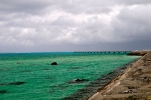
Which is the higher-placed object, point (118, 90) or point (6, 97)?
point (118, 90)

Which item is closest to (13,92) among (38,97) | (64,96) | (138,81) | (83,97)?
(38,97)

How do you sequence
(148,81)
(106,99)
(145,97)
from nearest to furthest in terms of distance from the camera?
(145,97) → (106,99) → (148,81)

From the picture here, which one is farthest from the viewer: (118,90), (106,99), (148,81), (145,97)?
(148,81)

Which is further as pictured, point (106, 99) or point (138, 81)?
point (138, 81)

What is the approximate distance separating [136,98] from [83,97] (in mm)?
9780

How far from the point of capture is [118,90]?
35.1ft

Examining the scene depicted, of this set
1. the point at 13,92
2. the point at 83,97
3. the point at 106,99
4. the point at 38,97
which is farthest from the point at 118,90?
the point at 13,92

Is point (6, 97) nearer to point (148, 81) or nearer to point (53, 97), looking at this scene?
point (53, 97)

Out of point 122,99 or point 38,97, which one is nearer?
point 122,99

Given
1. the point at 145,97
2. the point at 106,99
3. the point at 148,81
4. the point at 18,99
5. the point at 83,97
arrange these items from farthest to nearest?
the point at 18,99
the point at 83,97
the point at 148,81
the point at 106,99
the point at 145,97

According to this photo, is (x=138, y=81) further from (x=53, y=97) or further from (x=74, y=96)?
(x=53, y=97)

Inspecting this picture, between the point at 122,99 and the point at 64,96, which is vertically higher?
the point at 122,99

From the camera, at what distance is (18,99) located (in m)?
18.8

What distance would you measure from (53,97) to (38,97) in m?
1.31
